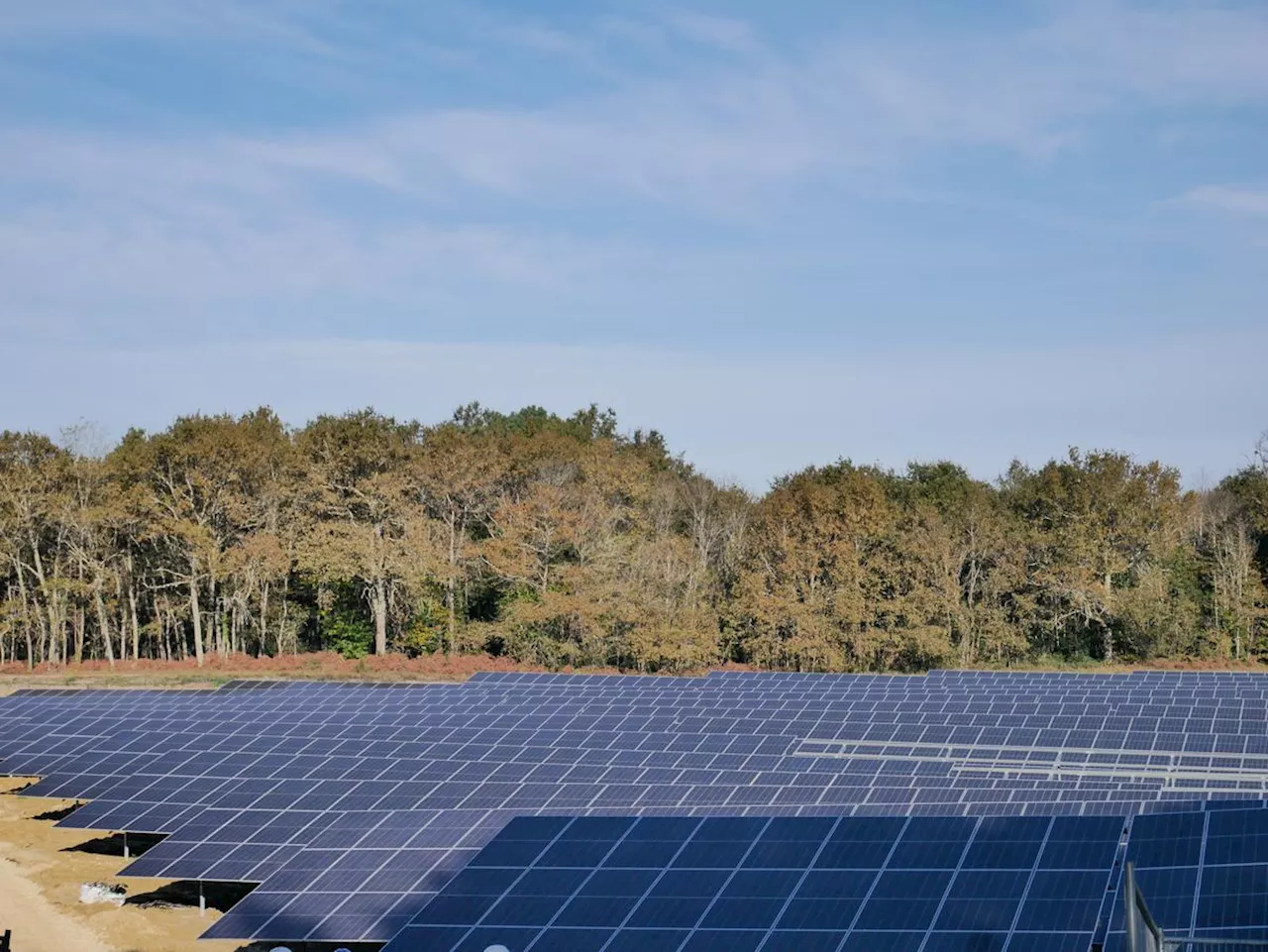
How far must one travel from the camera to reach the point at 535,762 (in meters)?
31.3

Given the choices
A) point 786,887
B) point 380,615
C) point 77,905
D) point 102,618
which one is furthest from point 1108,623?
point 786,887

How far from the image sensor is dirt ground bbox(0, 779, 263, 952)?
27781mm

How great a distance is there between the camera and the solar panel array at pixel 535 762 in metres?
24.5

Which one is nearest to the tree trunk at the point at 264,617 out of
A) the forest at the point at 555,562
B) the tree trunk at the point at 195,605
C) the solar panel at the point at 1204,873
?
the forest at the point at 555,562

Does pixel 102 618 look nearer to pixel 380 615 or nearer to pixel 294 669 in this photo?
pixel 294 669

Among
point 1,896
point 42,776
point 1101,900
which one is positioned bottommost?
point 1,896

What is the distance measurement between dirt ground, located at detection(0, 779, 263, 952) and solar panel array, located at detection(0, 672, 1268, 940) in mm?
Result: 2154

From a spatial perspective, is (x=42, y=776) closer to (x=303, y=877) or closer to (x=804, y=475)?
(x=303, y=877)

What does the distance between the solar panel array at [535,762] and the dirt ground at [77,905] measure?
215 cm

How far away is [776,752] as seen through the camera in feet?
104

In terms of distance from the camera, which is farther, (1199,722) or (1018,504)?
(1018,504)

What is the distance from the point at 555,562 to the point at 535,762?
106ft

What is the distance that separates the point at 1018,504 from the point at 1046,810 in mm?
44468

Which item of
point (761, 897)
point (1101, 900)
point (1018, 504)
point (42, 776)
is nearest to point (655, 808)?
point (761, 897)
